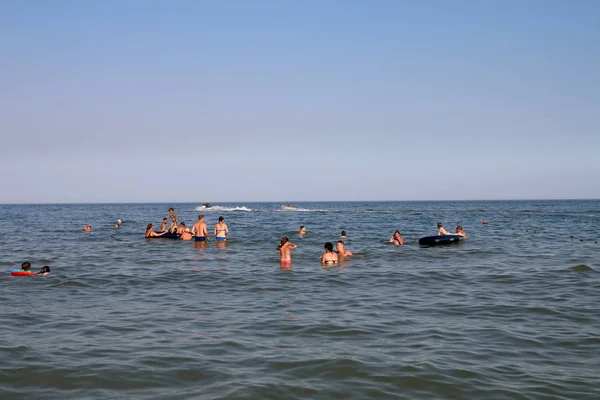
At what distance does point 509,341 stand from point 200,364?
16.4ft

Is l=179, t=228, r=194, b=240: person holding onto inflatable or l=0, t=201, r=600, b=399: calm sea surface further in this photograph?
l=179, t=228, r=194, b=240: person holding onto inflatable

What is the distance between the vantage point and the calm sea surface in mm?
6605

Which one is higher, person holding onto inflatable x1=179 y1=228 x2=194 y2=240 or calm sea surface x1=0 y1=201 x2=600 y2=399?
person holding onto inflatable x1=179 y1=228 x2=194 y2=240

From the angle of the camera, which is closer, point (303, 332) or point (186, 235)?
point (303, 332)

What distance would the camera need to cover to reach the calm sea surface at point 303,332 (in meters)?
6.61

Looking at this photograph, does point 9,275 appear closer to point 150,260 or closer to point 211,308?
point 150,260

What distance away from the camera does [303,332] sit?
→ 361 inches

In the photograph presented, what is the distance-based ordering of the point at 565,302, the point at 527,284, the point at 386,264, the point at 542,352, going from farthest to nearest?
the point at 386,264 < the point at 527,284 < the point at 565,302 < the point at 542,352

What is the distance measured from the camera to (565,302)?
1183 centimetres

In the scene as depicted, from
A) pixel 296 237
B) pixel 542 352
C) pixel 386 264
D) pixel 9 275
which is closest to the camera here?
pixel 542 352

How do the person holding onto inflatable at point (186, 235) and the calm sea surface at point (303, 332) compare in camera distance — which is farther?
the person holding onto inflatable at point (186, 235)

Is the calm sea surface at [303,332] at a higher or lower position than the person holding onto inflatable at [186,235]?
lower

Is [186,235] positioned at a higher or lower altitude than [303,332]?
higher

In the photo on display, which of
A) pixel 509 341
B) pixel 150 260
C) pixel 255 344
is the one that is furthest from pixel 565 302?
pixel 150 260
